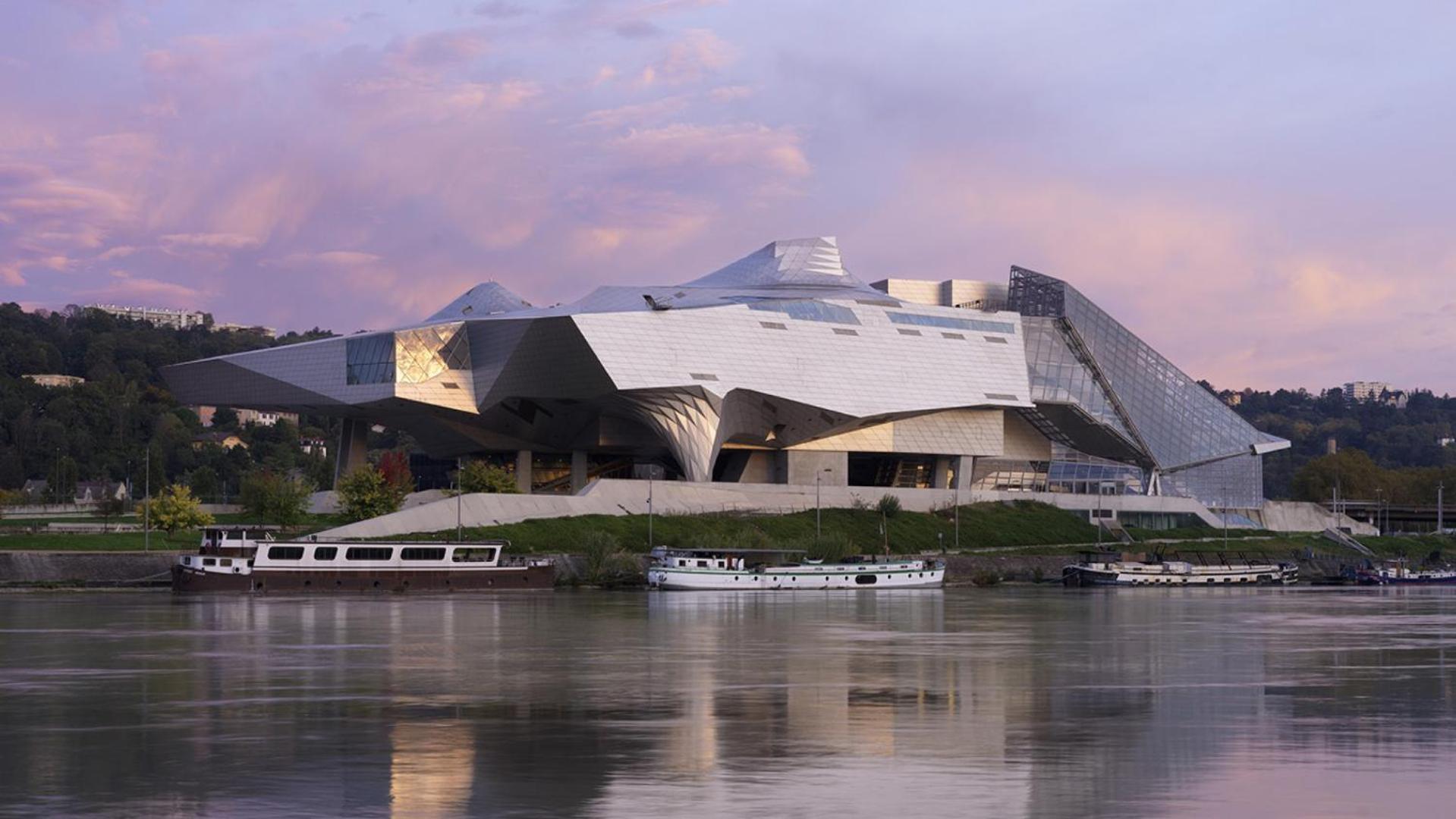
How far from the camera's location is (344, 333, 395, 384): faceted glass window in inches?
Answer: 4532

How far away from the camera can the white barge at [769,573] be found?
89875 mm

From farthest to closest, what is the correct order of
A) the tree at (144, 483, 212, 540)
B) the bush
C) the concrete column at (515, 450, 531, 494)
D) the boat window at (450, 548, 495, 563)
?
the concrete column at (515, 450, 531, 494) → the tree at (144, 483, 212, 540) → the bush → the boat window at (450, 548, 495, 563)

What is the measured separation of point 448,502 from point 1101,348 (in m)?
65.0

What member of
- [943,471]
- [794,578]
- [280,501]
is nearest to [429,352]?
[280,501]

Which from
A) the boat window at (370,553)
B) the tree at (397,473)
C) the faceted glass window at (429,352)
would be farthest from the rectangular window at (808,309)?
the boat window at (370,553)

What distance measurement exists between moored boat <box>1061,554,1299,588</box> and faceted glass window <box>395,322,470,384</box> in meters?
44.3

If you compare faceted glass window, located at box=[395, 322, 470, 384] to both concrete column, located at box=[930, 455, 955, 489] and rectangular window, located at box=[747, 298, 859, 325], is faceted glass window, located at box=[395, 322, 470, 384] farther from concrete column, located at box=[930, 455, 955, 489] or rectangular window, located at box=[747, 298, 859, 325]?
concrete column, located at box=[930, 455, 955, 489]

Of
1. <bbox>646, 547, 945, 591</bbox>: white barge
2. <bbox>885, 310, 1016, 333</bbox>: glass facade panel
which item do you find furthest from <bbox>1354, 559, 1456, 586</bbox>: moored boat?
<bbox>646, 547, 945, 591</bbox>: white barge

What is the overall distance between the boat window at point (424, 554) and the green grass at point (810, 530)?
803 centimetres

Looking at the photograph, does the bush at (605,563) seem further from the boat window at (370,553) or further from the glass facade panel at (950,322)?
the glass facade panel at (950,322)

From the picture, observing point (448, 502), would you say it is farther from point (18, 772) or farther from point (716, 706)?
point (18, 772)

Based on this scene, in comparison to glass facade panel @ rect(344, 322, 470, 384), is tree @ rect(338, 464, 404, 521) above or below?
below

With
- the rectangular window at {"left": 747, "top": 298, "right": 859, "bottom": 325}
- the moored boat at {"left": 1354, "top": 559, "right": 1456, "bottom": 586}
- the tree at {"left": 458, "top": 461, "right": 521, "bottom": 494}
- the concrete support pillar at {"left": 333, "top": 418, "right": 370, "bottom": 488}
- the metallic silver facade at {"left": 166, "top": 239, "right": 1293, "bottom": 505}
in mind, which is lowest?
the moored boat at {"left": 1354, "top": 559, "right": 1456, "bottom": 586}

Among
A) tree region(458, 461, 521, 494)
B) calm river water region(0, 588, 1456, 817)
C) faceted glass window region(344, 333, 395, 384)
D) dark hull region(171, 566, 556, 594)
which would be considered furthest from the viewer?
faceted glass window region(344, 333, 395, 384)
